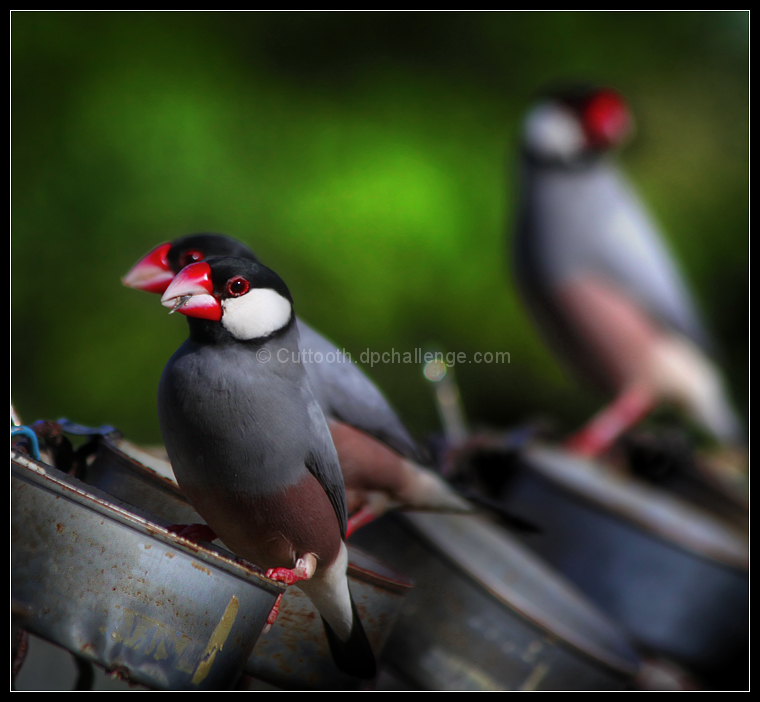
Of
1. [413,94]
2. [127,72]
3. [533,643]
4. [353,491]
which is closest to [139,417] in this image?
[353,491]

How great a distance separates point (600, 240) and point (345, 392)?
1.30 m

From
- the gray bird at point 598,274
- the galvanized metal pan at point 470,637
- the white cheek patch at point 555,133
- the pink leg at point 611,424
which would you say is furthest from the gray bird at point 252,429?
the white cheek patch at point 555,133

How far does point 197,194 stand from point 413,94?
1132 millimetres

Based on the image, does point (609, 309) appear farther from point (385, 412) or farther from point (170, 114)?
point (385, 412)

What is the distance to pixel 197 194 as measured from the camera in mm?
1098

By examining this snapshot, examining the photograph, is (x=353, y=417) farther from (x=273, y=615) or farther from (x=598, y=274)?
(x=598, y=274)

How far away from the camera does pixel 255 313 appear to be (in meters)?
0.37

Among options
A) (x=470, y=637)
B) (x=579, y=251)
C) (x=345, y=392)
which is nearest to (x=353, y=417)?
(x=345, y=392)

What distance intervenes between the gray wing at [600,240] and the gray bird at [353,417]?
118 cm

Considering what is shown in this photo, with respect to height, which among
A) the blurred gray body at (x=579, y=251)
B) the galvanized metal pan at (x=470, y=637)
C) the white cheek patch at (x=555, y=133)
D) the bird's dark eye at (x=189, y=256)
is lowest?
the galvanized metal pan at (x=470, y=637)

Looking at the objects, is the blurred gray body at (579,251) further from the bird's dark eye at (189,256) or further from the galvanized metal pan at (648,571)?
the bird's dark eye at (189,256)

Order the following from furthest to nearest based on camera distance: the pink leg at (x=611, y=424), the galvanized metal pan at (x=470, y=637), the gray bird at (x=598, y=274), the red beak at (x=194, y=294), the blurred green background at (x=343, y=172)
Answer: the gray bird at (x=598, y=274), the pink leg at (x=611, y=424), the blurred green background at (x=343, y=172), the galvanized metal pan at (x=470, y=637), the red beak at (x=194, y=294)

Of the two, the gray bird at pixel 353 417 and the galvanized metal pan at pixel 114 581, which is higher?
the gray bird at pixel 353 417

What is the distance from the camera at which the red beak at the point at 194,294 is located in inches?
13.9
